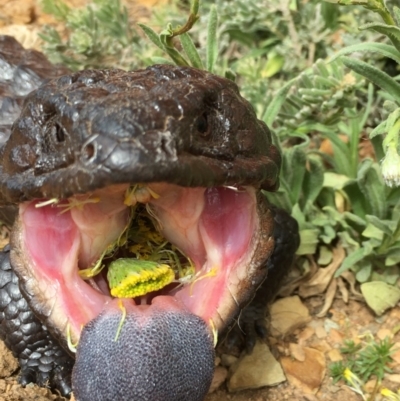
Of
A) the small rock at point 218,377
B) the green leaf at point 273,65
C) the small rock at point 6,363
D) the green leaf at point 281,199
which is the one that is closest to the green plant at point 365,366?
the small rock at point 218,377

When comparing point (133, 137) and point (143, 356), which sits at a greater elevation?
point (133, 137)

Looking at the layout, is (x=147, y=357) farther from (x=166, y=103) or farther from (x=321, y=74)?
(x=321, y=74)

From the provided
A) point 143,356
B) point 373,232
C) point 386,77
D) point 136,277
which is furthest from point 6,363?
point 386,77

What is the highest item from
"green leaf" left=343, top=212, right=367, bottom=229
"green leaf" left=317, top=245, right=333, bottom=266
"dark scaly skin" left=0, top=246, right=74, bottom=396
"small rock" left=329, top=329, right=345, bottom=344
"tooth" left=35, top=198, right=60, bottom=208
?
"tooth" left=35, top=198, right=60, bottom=208

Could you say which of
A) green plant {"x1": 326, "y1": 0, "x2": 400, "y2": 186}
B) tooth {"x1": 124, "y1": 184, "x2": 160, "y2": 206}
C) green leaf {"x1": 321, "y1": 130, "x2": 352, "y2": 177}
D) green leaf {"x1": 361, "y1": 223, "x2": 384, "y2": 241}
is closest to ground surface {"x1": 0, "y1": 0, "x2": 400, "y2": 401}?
green leaf {"x1": 361, "y1": 223, "x2": 384, "y2": 241}

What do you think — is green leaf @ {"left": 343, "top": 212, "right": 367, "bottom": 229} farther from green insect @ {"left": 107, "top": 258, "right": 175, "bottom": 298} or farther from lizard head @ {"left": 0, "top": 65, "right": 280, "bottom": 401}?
green insect @ {"left": 107, "top": 258, "right": 175, "bottom": 298}

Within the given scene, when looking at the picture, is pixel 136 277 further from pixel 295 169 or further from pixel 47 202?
pixel 295 169
